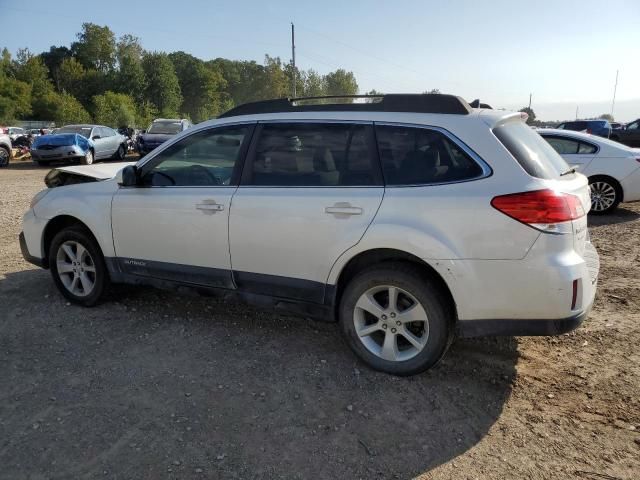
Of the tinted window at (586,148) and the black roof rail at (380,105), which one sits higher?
the black roof rail at (380,105)

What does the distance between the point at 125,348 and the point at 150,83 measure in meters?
94.6

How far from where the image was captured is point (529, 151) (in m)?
3.20

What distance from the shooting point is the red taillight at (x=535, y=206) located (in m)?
2.87

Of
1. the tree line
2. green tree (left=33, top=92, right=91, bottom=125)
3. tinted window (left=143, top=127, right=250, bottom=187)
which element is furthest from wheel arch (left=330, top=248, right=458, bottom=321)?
green tree (left=33, top=92, right=91, bottom=125)

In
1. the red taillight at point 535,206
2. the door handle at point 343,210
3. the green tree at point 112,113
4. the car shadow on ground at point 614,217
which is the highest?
the green tree at point 112,113

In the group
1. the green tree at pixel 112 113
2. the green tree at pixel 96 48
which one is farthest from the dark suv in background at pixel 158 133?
the green tree at pixel 96 48

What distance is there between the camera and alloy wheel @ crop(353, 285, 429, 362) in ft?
10.8

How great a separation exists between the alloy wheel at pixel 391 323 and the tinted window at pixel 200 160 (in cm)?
142

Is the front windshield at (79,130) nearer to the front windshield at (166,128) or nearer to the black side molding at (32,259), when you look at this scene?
the front windshield at (166,128)

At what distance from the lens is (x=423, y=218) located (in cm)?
312

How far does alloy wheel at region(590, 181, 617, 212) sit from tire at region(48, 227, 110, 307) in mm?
8152

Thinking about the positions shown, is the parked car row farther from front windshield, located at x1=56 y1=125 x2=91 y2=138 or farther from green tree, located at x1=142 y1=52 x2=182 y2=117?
green tree, located at x1=142 y1=52 x2=182 y2=117

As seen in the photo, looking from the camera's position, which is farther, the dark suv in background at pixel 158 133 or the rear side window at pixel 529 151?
the dark suv in background at pixel 158 133

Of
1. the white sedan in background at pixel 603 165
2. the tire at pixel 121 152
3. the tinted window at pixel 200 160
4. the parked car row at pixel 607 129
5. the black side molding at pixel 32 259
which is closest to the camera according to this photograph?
the tinted window at pixel 200 160
